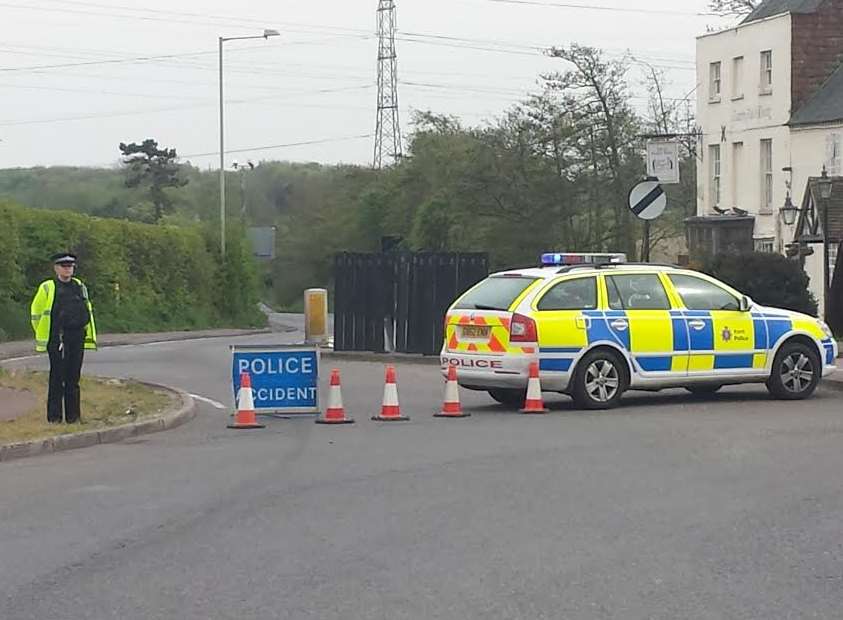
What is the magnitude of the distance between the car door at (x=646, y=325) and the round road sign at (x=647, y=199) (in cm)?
443

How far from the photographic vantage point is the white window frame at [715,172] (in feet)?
154

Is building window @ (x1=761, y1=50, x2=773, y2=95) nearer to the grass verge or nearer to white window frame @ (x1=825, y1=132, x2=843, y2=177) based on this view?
white window frame @ (x1=825, y1=132, x2=843, y2=177)

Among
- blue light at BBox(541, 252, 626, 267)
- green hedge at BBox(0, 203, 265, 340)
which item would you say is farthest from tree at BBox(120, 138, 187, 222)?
blue light at BBox(541, 252, 626, 267)

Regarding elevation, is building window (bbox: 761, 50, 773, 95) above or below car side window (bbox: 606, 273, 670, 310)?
above

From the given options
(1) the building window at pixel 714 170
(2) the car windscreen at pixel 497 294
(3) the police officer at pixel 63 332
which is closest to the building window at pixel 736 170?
(1) the building window at pixel 714 170

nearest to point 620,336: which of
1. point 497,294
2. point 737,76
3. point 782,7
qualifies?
point 497,294

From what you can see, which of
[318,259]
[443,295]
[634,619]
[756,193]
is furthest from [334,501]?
[318,259]

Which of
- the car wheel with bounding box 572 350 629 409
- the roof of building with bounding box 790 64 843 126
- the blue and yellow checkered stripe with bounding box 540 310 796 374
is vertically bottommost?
the car wheel with bounding box 572 350 629 409

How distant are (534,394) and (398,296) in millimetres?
10766

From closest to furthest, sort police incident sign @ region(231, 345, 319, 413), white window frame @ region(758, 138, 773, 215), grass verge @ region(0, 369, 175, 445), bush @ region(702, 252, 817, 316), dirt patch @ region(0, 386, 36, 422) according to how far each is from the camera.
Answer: grass verge @ region(0, 369, 175, 445) → dirt patch @ region(0, 386, 36, 422) → police incident sign @ region(231, 345, 319, 413) → bush @ region(702, 252, 817, 316) → white window frame @ region(758, 138, 773, 215)

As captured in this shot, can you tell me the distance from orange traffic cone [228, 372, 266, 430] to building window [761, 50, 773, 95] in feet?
103

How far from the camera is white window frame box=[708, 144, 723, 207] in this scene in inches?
1845

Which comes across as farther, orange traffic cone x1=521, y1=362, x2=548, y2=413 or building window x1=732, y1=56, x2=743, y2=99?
building window x1=732, y1=56, x2=743, y2=99

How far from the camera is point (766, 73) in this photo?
4459 centimetres
